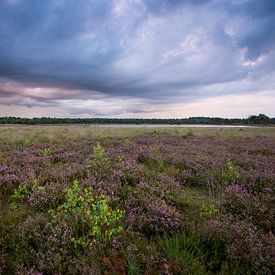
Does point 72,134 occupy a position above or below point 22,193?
above

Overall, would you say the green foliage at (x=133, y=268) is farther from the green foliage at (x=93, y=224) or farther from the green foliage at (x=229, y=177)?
the green foliage at (x=229, y=177)

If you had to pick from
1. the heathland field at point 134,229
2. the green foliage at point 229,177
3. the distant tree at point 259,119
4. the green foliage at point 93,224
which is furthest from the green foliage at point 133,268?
the distant tree at point 259,119

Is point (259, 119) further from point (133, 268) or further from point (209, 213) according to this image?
point (133, 268)

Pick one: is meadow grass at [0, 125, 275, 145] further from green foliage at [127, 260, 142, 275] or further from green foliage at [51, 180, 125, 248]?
green foliage at [127, 260, 142, 275]

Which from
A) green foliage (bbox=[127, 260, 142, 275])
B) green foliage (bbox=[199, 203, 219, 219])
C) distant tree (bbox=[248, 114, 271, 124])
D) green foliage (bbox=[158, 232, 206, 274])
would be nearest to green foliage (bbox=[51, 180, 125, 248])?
green foliage (bbox=[127, 260, 142, 275])

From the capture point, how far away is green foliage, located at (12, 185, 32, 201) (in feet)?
19.7

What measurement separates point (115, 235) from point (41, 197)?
8.04 feet

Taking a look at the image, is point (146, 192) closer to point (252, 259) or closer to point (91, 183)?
point (91, 183)

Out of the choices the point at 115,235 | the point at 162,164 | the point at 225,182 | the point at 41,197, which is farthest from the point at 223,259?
the point at 162,164

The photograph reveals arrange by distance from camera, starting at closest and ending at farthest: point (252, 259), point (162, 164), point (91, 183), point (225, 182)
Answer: point (252, 259)
point (91, 183)
point (225, 182)
point (162, 164)

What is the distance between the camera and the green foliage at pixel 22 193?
5992 millimetres

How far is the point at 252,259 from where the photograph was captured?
3408 mm

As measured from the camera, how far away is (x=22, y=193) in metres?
6.36

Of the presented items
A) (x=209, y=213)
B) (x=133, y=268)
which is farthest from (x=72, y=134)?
(x=133, y=268)
